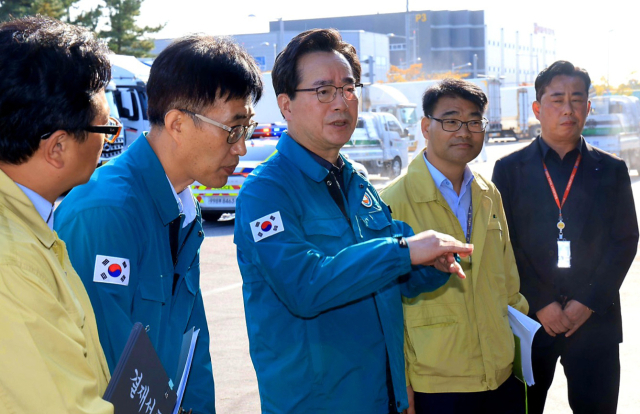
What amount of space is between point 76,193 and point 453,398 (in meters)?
1.92

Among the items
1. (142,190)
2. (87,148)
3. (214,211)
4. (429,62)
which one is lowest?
(214,211)

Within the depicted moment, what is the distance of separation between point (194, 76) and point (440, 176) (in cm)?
153

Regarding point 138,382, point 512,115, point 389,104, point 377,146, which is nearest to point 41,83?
point 138,382

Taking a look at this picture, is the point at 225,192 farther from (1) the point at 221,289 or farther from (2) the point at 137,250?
(2) the point at 137,250

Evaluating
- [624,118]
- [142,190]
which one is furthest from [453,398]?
[624,118]

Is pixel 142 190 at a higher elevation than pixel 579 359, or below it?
higher

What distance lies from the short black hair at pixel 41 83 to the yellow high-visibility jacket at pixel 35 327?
4.2 inches

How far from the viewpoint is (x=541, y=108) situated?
4.11 metres

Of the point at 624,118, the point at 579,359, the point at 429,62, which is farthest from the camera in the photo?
the point at 429,62

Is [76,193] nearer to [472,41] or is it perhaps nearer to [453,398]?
[453,398]

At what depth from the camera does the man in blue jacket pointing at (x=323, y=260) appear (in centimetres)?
220

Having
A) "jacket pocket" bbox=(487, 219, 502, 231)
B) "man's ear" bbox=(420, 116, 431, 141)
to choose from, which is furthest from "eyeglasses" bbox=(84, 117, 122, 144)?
"man's ear" bbox=(420, 116, 431, 141)

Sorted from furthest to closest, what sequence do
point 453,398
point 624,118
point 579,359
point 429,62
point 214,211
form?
point 429,62
point 624,118
point 214,211
point 579,359
point 453,398

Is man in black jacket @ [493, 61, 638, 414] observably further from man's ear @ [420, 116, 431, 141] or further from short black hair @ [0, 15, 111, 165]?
short black hair @ [0, 15, 111, 165]
